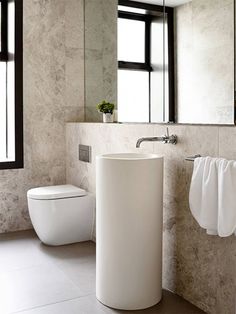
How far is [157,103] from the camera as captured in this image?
2625mm

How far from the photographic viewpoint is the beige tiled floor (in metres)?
2.07

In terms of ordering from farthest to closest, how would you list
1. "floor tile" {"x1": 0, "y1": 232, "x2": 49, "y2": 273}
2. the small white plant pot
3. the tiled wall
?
the small white plant pot → "floor tile" {"x1": 0, "y1": 232, "x2": 49, "y2": 273} → the tiled wall

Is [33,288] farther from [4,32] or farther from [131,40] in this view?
[4,32]

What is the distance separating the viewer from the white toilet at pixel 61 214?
9.65 feet

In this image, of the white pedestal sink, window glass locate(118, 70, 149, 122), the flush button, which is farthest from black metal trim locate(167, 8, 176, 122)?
the flush button

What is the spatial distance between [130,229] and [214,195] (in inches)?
18.5

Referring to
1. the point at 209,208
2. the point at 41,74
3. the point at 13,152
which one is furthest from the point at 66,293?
the point at 41,74

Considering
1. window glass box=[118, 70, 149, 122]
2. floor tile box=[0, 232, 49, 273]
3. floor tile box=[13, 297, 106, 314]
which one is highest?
window glass box=[118, 70, 149, 122]

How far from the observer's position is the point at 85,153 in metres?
3.28

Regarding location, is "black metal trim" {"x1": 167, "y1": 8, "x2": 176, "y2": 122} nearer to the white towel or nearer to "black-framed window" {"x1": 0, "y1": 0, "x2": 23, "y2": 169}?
the white towel

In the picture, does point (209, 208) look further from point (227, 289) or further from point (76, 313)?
point (76, 313)

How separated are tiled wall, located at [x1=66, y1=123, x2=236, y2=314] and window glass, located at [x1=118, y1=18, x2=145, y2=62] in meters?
0.64

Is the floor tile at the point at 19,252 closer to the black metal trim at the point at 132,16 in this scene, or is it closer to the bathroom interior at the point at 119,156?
the bathroom interior at the point at 119,156

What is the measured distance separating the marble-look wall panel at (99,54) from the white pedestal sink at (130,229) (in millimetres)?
1330
